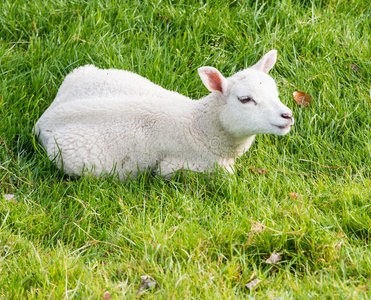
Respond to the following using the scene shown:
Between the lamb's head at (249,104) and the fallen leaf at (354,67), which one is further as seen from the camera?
the fallen leaf at (354,67)

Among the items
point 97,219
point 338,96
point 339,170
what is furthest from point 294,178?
point 97,219

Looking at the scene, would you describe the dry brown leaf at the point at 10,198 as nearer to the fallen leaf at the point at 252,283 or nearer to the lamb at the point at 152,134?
the lamb at the point at 152,134

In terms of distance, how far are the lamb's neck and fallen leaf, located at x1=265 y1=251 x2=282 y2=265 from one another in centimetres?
112

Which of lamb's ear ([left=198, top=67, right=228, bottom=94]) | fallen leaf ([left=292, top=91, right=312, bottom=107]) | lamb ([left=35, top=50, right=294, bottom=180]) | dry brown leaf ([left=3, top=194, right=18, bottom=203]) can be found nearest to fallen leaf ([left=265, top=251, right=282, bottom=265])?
lamb ([left=35, top=50, right=294, bottom=180])

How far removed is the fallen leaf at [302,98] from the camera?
189 inches

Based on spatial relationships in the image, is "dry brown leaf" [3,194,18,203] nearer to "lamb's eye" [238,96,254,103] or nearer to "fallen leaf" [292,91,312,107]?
"lamb's eye" [238,96,254,103]

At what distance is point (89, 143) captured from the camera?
162 inches

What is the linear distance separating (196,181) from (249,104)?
2.18 feet

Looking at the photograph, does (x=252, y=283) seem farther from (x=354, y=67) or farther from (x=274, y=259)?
(x=354, y=67)

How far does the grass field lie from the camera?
312cm

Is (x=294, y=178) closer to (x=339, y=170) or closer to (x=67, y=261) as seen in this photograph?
(x=339, y=170)

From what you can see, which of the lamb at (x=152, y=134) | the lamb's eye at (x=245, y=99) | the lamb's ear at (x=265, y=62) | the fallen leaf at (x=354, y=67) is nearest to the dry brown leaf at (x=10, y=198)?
the lamb at (x=152, y=134)

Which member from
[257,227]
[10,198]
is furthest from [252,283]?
[10,198]

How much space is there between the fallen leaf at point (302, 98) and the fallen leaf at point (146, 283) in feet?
7.66
